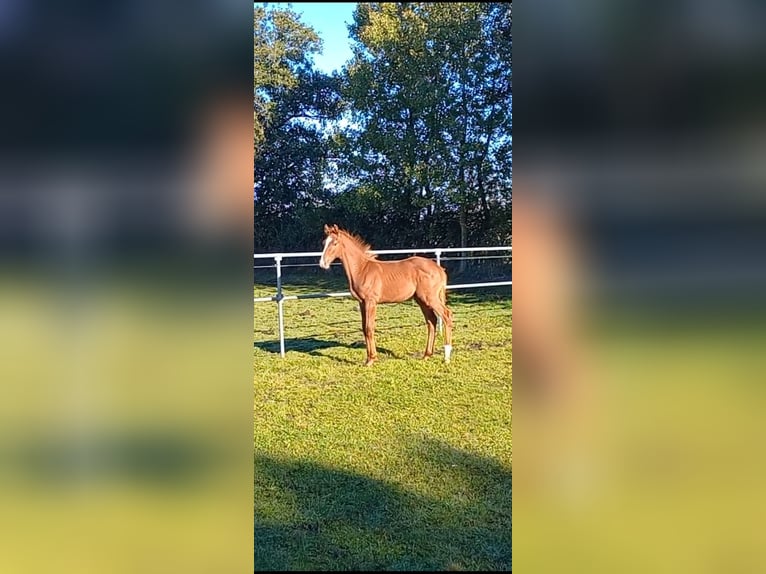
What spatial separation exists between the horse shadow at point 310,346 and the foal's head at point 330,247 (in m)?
0.88

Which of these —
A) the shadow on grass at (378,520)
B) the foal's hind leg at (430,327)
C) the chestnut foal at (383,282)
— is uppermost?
the chestnut foal at (383,282)

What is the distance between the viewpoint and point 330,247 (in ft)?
15.0

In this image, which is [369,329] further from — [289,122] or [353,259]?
[289,122]

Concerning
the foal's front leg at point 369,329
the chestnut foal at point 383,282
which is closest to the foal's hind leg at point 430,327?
the chestnut foal at point 383,282

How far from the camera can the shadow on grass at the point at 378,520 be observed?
1978 mm

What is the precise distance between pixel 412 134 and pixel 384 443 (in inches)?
177

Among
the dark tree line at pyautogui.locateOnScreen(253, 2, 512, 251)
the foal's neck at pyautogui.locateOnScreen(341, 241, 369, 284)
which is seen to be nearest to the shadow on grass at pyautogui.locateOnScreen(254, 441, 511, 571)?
the foal's neck at pyautogui.locateOnScreen(341, 241, 369, 284)
